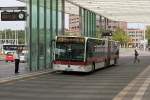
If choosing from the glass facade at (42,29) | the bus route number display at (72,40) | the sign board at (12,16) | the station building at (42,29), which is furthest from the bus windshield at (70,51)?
the sign board at (12,16)

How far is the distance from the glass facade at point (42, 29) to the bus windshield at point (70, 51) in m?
2.21

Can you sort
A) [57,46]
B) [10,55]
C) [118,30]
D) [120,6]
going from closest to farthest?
[57,46]
[120,6]
[10,55]
[118,30]

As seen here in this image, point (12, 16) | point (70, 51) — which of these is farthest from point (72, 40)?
point (12, 16)

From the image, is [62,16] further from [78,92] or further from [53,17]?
[78,92]

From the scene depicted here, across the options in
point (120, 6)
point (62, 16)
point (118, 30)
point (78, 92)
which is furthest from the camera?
point (118, 30)

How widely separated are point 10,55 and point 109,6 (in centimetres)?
2223

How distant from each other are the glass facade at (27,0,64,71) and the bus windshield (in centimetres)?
221

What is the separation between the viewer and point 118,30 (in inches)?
5950

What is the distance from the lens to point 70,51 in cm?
3058

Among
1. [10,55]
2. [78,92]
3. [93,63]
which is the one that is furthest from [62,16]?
[10,55]

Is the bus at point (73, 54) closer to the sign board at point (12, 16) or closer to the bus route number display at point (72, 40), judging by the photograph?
the bus route number display at point (72, 40)

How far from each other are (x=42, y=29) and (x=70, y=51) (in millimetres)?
4877

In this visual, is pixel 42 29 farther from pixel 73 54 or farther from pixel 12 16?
pixel 12 16

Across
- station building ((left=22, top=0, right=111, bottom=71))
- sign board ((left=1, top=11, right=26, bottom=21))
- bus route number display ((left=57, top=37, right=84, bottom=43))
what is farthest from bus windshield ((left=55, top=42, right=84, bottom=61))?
sign board ((left=1, top=11, right=26, bottom=21))
